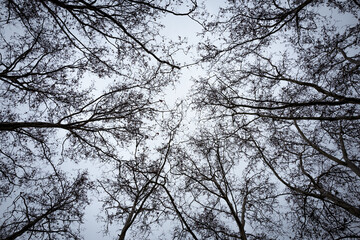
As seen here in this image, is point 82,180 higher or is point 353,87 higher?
point 353,87

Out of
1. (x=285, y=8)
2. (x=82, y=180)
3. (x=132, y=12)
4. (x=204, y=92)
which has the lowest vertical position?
(x=82, y=180)

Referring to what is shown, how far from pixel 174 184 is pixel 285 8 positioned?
806 cm

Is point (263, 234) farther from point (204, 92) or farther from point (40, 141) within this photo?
point (40, 141)

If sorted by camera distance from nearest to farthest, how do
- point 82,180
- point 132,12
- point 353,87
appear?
1. point 132,12
2. point 353,87
3. point 82,180

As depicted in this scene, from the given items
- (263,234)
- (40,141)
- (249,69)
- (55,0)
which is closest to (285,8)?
(249,69)

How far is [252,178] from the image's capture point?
8328 millimetres

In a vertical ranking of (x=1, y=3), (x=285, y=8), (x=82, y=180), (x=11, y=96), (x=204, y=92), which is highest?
(x=285, y=8)

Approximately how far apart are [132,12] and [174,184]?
23.4ft

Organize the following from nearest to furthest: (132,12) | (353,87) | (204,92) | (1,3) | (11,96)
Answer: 1. (1,3)
2. (132,12)
3. (353,87)
4. (11,96)
5. (204,92)

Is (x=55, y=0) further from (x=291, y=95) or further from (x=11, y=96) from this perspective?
(x=291, y=95)

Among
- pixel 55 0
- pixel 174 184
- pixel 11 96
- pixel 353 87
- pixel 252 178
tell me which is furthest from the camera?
pixel 252 178

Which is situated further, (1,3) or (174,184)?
(174,184)

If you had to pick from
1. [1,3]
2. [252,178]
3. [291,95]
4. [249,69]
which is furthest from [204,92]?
[1,3]

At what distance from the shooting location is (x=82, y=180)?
22.5 ft
